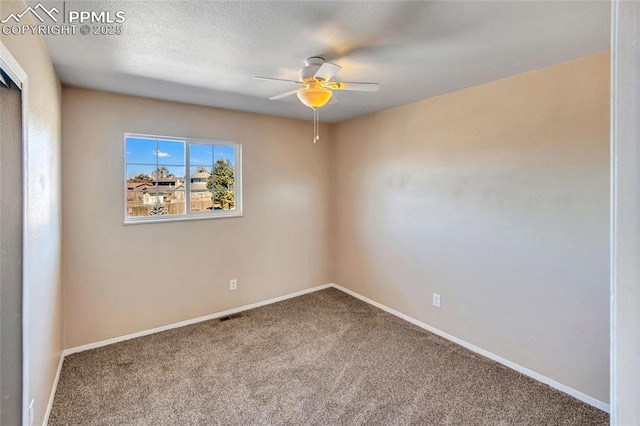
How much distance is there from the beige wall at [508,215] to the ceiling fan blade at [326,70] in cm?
154

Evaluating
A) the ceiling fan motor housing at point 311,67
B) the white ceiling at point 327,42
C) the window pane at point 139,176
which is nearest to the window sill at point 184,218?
the window pane at point 139,176

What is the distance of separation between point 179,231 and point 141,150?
34.7 inches

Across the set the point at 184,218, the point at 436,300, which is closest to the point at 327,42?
the point at 184,218

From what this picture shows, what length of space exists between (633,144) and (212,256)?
3.49 m

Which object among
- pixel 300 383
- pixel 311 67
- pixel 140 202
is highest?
pixel 311 67

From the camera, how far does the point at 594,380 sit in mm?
2133

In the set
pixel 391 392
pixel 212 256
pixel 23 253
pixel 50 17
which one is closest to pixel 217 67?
pixel 50 17

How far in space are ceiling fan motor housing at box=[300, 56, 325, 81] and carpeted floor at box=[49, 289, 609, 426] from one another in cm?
220

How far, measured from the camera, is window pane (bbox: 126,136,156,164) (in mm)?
3010

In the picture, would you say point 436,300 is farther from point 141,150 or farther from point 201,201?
point 141,150

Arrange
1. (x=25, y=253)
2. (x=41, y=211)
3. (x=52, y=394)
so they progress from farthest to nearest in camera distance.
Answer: (x=52, y=394) → (x=41, y=211) → (x=25, y=253)

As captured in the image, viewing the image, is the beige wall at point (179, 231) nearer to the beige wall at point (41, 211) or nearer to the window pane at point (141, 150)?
the window pane at point (141, 150)

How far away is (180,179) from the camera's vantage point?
3.33 m

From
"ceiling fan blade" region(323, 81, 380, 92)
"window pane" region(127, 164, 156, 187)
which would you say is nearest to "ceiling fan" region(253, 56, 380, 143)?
"ceiling fan blade" region(323, 81, 380, 92)
